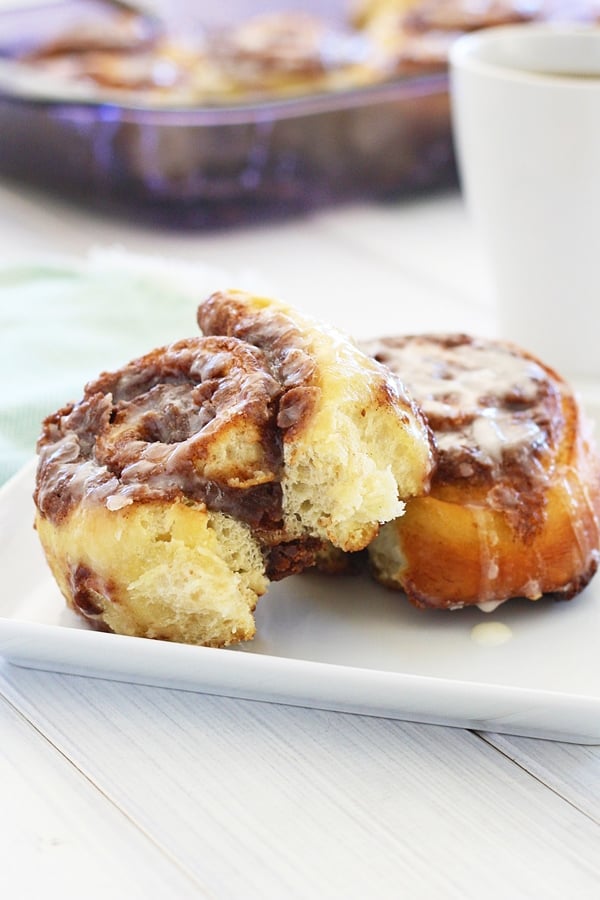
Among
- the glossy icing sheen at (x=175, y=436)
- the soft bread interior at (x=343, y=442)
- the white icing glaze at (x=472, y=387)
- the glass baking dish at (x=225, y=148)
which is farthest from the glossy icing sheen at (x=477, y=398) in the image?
the glass baking dish at (x=225, y=148)

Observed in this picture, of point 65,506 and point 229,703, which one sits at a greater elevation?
point 65,506

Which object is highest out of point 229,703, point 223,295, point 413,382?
point 223,295

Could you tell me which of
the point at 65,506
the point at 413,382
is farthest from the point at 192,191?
the point at 65,506

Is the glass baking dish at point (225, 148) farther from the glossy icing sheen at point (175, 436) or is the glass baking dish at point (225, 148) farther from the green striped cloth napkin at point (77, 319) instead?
the glossy icing sheen at point (175, 436)

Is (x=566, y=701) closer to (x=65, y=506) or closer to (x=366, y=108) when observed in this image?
(x=65, y=506)

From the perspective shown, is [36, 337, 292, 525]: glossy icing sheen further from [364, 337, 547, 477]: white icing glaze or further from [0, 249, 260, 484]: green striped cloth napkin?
[0, 249, 260, 484]: green striped cloth napkin

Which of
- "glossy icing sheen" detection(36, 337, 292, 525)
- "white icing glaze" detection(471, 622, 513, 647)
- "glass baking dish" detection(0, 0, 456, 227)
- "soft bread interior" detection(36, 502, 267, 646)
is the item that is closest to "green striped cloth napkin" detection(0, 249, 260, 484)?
"glass baking dish" detection(0, 0, 456, 227)
